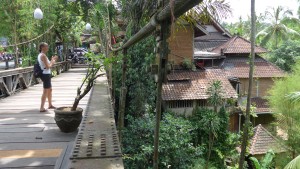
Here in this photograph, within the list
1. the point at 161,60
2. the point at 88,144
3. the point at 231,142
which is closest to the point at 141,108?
the point at 231,142

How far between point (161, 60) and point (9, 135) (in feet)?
12.1

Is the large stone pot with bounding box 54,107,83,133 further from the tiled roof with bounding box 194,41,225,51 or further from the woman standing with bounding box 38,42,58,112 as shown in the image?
the tiled roof with bounding box 194,41,225,51

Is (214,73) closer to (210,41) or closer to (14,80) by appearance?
(210,41)

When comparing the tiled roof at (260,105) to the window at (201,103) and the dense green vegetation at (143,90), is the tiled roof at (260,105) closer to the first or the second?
the dense green vegetation at (143,90)

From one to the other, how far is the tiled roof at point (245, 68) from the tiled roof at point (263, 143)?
18.5 feet

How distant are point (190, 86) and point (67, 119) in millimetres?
12831

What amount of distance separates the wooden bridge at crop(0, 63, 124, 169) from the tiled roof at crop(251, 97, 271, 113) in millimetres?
15871

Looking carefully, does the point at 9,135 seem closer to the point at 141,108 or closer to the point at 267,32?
the point at 141,108

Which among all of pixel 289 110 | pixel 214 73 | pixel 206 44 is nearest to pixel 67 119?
pixel 289 110

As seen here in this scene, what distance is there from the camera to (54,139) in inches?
177

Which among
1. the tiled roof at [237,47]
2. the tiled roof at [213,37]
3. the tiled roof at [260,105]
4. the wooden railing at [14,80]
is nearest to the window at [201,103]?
the tiled roof at [260,105]

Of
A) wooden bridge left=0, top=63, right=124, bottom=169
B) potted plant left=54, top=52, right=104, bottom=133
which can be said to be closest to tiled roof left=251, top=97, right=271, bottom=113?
wooden bridge left=0, top=63, right=124, bottom=169

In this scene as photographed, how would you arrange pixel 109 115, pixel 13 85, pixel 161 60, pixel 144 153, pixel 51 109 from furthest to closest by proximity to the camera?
pixel 13 85
pixel 144 153
pixel 51 109
pixel 109 115
pixel 161 60

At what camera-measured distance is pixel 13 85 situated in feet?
29.9
